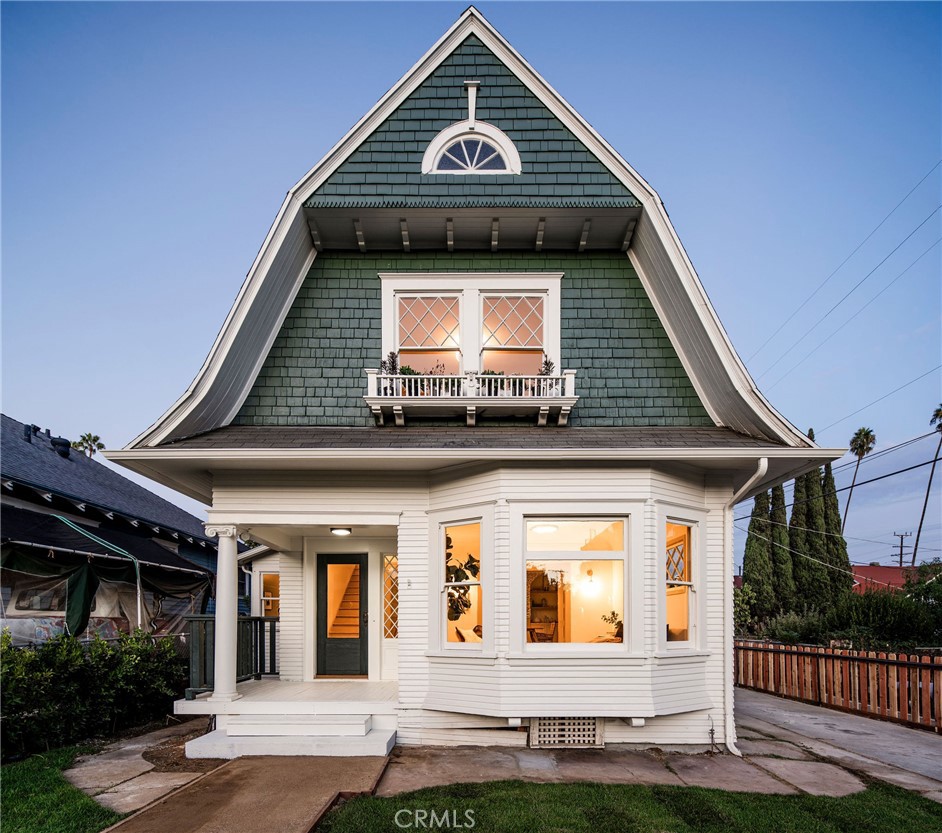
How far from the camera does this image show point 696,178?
10538cm

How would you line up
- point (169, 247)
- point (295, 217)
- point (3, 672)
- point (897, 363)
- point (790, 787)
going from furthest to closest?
point (897, 363) → point (169, 247) → point (295, 217) → point (3, 672) → point (790, 787)

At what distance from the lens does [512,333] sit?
29.3 feet

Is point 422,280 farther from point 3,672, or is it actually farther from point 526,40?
point 526,40

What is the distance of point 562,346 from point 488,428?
4.65 feet

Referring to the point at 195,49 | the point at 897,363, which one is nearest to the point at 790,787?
the point at 195,49

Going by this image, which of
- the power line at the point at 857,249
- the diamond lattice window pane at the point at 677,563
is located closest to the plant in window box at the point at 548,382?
the diamond lattice window pane at the point at 677,563

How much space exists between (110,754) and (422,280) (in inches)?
253

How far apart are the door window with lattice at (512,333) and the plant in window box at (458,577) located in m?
2.36

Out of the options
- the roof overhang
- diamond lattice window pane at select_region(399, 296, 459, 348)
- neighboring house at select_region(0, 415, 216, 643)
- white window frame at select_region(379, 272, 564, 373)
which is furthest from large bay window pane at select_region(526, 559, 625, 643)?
neighboring house at select_region(0, 415, 216, 643)

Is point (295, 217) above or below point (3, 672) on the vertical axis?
above

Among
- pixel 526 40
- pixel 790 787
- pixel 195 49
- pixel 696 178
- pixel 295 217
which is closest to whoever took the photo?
pixel 790 787

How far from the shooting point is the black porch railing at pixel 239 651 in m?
8.63

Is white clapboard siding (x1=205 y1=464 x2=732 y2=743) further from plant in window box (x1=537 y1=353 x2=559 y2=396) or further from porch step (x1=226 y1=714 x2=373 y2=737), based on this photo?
plant in window box (x1=537 y1=353 x2=559 y2=396)

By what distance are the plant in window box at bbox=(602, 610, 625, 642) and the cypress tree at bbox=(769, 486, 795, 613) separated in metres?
24.6
